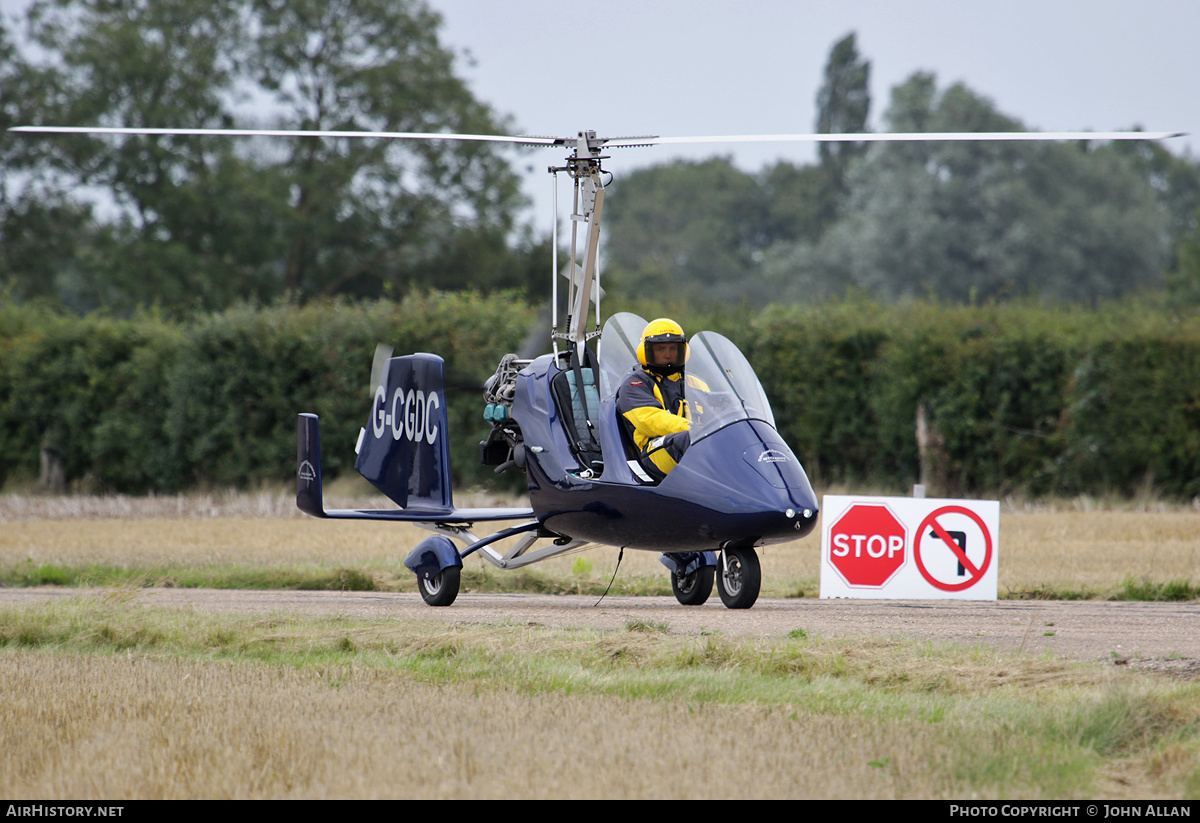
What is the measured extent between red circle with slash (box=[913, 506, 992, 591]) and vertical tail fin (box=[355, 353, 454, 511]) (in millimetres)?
3808

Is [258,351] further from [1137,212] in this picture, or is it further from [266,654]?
[1137,212]

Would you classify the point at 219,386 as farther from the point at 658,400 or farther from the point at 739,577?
the point at 739,577

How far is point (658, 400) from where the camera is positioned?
8992mm

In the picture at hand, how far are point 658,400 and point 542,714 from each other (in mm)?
3951

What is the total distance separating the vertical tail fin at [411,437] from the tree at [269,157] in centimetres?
2653

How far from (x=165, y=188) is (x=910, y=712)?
35.0 metres

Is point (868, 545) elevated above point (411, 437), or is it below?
below

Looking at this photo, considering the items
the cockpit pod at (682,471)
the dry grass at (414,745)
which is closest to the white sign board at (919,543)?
the cockpit pod at (682,471)

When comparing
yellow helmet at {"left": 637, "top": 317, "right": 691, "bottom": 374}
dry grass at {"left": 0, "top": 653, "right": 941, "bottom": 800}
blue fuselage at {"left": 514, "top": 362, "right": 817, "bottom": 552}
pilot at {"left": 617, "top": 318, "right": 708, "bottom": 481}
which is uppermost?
yellow helmet at {"left": 637, "top": 317, "right": 691, "bottom": 374}

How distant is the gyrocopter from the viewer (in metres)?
8.28

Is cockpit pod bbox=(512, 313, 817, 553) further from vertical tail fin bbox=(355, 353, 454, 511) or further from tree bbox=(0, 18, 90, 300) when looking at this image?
tree bbox=(0, 18, 90, 300)

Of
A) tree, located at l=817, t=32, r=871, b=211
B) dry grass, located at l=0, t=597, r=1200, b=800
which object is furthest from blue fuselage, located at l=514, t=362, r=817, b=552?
tree, located at l=817, t=32, r=871, b=211

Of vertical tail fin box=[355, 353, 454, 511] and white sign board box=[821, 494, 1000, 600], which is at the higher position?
vertical tail fin box=[355, 353, 454, 511]

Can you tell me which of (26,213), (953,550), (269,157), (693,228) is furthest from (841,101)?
(953,550)
